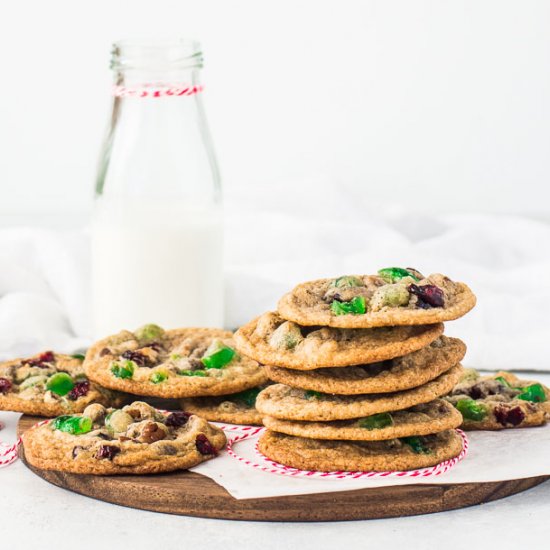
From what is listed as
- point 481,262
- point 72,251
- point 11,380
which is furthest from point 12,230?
point 481,262

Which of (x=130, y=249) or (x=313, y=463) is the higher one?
(x=130, y=249)

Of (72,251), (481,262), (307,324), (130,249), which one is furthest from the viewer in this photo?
(481,262)

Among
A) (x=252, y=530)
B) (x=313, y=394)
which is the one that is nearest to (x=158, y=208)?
(x=313, y=394)

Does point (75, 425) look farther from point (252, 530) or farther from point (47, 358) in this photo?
point (47, 358)

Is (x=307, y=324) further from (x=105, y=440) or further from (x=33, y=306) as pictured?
(x=33, y=306)

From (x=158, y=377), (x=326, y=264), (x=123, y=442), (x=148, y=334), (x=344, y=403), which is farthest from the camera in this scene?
(x=326, y=264)

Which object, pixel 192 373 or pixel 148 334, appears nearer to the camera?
pixel 192 373
